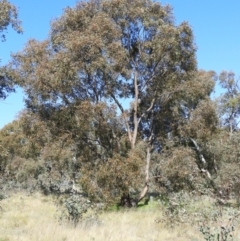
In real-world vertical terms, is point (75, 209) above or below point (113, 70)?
below

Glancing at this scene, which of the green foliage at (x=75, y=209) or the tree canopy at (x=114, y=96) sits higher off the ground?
the tree canopy at (x=114, y=96)

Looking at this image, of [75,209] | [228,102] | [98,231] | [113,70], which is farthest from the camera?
[228,102]

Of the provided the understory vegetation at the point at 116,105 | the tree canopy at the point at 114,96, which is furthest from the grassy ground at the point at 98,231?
the tree canopy at the point at 114,96

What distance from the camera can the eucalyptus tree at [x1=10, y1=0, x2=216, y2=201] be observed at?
1465 cm

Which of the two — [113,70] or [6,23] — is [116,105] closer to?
[113,70]

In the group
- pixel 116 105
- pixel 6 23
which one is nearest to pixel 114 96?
pixel 116 105

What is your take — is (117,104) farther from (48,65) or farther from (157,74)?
(48,65)

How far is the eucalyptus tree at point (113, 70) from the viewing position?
577 inches

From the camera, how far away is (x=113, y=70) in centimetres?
1517

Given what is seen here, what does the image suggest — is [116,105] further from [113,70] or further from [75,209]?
[75,209]

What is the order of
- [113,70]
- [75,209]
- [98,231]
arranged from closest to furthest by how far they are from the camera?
1. [98,231]
2. [75,209]
3. [113,70]

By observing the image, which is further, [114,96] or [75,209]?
[114,96]

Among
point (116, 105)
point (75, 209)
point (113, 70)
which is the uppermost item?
point (113, 70)

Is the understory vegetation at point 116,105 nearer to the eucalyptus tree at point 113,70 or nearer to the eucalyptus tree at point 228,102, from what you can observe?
the eucalyptus tree at point 113,70
